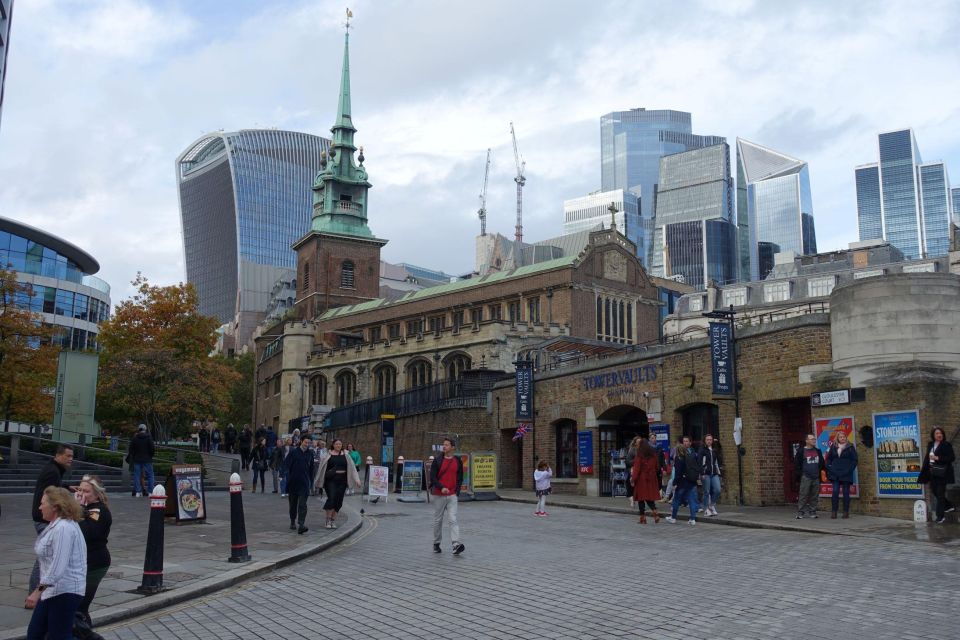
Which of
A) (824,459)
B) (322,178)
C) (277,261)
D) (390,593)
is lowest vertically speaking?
(390,593)

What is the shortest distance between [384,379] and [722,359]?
132 feet

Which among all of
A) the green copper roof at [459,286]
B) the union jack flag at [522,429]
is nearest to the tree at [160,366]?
the union jack flag at [522,429]

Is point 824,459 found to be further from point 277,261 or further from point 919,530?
point 277,261

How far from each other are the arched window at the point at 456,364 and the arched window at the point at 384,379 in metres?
6.53

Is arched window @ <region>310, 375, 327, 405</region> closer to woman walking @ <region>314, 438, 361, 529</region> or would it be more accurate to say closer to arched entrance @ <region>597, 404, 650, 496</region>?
arched entrance @ <region>597, 404, 650, 496</region>

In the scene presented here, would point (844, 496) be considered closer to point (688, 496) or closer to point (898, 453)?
point (898, 453)

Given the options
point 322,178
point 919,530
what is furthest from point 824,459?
point 322,178

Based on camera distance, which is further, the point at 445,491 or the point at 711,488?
the point at 711,488

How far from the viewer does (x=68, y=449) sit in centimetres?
1065

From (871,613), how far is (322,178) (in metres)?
76.1

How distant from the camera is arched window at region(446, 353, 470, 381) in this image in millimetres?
51691

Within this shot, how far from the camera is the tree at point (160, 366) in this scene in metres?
33.8

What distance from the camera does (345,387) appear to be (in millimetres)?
63438

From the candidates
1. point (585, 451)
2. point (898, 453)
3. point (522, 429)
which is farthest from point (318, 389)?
point (898, 453)
